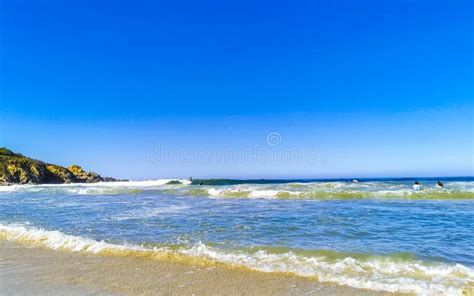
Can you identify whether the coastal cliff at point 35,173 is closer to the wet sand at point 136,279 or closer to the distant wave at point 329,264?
the distant wave at point 329,264

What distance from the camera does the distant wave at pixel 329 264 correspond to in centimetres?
527

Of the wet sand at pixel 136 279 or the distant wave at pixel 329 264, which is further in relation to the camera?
the distant wave at pixel 329 264

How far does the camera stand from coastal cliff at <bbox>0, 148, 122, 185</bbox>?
73.3 m

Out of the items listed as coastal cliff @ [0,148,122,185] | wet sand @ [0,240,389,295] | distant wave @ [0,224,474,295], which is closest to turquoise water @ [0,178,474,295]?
distant wave @ [0,224,474,295]

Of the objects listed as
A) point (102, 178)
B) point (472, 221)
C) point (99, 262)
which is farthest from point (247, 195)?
point (102, 178)

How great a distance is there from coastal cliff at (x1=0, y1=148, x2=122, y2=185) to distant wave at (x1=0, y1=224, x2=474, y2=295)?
241 ft

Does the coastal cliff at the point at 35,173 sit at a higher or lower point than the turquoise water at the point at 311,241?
higher

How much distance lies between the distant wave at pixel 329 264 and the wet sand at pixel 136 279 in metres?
0.32

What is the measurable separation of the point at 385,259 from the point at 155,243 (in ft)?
16.1

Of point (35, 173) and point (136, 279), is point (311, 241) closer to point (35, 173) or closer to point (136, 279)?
point (136, 279)

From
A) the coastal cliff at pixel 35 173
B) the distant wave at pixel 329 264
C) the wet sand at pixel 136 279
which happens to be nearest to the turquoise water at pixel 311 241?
the distant wave at pixel 329 264

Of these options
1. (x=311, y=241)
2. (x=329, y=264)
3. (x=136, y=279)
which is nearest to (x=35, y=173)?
(x=311, y=241)

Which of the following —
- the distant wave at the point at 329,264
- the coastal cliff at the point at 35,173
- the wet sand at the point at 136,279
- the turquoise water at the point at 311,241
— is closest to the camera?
the wet sand at the point at 136,279

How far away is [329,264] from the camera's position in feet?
21.0
